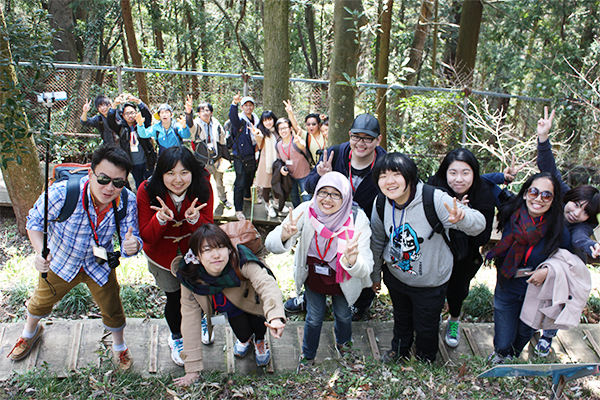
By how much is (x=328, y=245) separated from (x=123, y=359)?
203cm

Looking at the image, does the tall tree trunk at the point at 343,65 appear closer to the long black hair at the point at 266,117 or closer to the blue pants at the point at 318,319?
the long black hair at the point at 266,117

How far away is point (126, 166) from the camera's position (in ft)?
9.93

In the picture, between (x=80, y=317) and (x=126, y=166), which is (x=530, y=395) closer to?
(x=126, y=166)

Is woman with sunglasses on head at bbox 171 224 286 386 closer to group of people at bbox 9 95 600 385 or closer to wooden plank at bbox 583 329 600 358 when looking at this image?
group of people at bbox 9 95 600 385

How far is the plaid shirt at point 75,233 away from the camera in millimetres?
3002

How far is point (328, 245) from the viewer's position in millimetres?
3240

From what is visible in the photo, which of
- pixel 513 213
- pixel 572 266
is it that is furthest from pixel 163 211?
pixel 572 266

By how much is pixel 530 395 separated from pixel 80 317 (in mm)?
4259

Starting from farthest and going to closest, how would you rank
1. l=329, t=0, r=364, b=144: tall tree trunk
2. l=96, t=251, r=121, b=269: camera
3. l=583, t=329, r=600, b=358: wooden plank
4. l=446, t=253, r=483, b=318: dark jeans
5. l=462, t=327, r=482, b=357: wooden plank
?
l=329, t=0, r=364, b=144: tall tree trunk, l=583, t=329, r=600, b=358: wooden plank, l=462, t=327, r=482, b=357: wooden plank, l=446, t=253, r=483, b=318: dark jeans, l=96, t=251, r=121, b=269: camera

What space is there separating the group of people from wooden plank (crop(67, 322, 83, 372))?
0.32 meters

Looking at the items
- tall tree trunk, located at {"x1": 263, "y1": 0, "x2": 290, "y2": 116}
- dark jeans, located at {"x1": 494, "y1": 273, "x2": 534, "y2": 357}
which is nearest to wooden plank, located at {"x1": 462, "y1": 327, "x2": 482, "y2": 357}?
dark jeans, located at {"x1": 494, "y1": 273, "x2": 534, "y2": 357}

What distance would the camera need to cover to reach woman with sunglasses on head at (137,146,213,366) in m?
3.13

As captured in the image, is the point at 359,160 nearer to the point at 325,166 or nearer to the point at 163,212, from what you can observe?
the point at 325,166

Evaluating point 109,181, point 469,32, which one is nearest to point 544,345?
point 109,181
